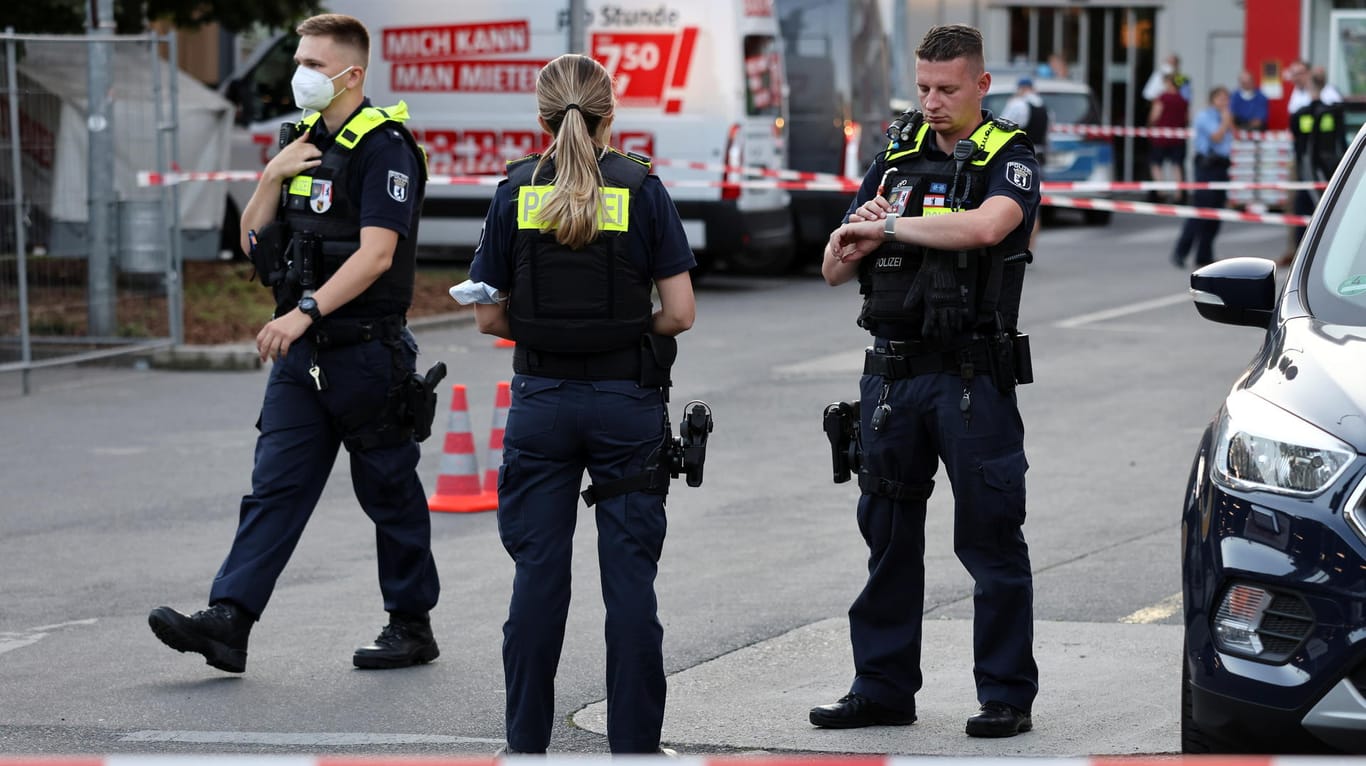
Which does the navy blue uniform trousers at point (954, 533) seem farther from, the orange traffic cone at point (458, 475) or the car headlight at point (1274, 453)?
the orange traffic cone at point (458, 475)

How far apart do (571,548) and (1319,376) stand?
1716 millimetres

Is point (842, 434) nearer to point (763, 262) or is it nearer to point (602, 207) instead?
point (602, 207)

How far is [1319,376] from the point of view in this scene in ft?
13.8

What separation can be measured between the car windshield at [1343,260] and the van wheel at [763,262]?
13.3 m

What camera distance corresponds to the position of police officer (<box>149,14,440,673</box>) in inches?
230

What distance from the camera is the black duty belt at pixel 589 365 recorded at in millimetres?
4754

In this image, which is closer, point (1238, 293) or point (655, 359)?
point (655, 359)

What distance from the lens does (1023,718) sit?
5156 millimetres

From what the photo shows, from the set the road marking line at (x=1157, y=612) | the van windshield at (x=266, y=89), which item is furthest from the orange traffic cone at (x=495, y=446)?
the van windshield at (x=266, y=89)

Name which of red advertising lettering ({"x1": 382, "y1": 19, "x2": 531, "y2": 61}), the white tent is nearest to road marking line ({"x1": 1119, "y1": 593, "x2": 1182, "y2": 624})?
the white tent

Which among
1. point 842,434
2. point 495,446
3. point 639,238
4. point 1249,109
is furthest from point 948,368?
point 1249,109

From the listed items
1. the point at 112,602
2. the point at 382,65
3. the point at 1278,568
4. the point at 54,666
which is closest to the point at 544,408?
the point at 1278,568

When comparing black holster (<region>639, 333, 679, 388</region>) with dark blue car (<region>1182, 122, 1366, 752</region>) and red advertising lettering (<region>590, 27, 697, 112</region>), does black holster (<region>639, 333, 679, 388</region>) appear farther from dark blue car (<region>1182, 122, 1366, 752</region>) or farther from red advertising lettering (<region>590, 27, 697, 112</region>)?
red advertising lettering (<region>590, 27, 697, 112</region>)

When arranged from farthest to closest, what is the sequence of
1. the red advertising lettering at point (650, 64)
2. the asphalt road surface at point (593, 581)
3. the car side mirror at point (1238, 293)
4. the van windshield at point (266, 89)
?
1. the van windshield at point (266, 89)
2. the red advertising lettering at point (650, 64)
3. the asphalt road surface at point (593, 581)
4. the car side mirror at point (1238, 293)
